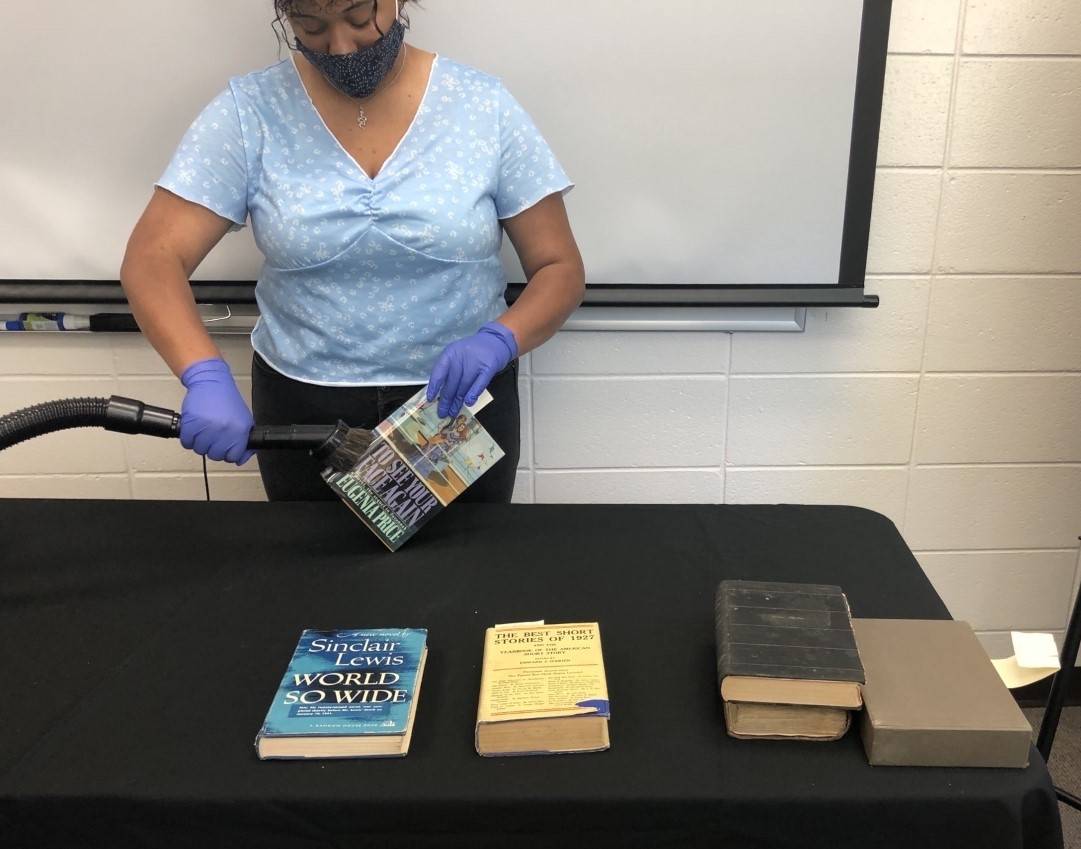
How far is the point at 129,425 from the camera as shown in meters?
0.99

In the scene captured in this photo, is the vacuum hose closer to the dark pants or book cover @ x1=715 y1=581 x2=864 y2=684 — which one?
the dark pants

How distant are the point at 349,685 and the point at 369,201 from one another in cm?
69

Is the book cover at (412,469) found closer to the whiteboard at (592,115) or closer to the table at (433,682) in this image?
the table at (433,682)

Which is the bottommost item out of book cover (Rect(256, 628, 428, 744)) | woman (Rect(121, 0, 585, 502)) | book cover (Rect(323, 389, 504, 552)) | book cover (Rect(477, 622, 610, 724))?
book cover (Rect(256, 628, 428, 744))

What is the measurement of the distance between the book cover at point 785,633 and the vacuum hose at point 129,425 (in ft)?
1.58

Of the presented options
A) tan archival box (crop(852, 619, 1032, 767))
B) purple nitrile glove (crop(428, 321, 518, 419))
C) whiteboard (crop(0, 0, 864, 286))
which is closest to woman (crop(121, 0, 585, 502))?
purple nitrile glove (crop(428, 321, 518, 419))

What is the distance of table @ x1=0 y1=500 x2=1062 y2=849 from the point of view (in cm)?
66

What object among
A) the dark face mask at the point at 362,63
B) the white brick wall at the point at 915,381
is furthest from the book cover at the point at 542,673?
the white brick wall at the point at 915,381

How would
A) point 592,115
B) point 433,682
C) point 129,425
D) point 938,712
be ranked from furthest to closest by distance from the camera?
1. point 592,115
2. point 129,425
3. point 433,682
4. point 938,712

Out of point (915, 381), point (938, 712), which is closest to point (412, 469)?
point (938, 712)

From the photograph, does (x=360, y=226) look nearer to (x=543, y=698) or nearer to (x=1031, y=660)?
(x=543, y=698)

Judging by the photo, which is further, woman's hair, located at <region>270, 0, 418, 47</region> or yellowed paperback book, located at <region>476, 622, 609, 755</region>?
woman's hair, located at <region>270, 0, 418, 47</region>

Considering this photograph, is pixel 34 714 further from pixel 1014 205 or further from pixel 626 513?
pixel 1014 205

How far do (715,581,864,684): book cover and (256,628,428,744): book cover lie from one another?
0.29 meters
